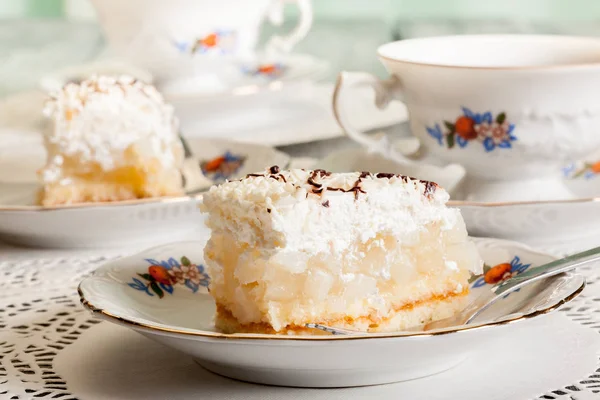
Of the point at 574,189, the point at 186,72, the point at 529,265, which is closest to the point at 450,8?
the point at 186,72

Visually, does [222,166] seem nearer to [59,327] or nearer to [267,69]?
[59,327]

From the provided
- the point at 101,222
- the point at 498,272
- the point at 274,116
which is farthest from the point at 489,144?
the point at 274,116

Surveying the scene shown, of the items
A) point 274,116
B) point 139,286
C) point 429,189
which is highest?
point 429,189

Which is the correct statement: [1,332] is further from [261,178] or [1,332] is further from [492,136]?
[492,136]

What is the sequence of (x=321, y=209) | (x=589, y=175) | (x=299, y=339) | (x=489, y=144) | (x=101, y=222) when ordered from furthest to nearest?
(x=589, y=175) → (x=489, y=144) → (x=101, y=222) → (x=321, y=209) → (x=299, y=339)

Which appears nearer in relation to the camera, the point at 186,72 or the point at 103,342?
the point at 103,342

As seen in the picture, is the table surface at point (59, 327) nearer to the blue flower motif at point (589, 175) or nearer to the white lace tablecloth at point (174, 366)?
the white lace tablecloth at point (174, 366)
